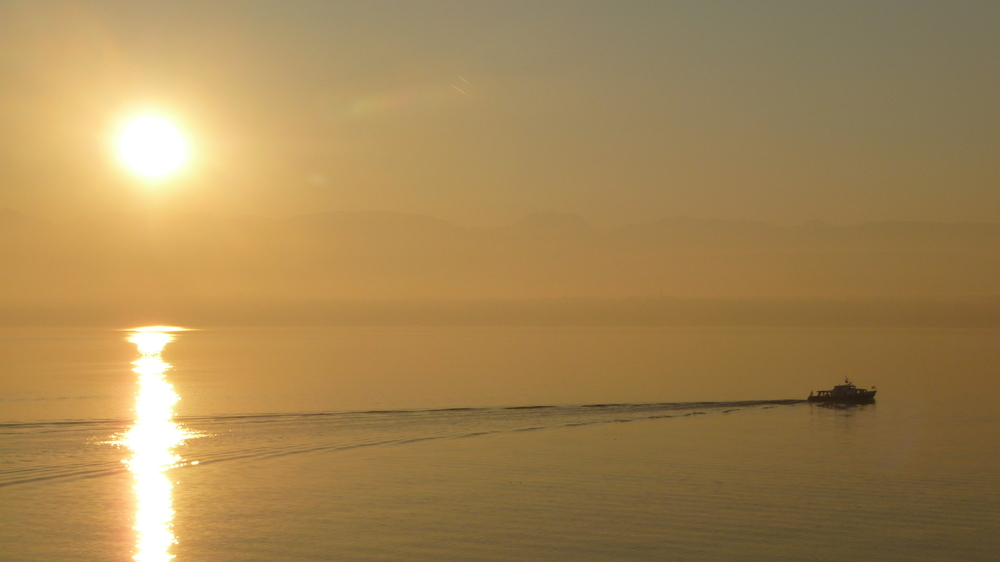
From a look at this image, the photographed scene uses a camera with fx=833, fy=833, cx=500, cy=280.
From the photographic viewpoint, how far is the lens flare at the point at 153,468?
40.2 meters

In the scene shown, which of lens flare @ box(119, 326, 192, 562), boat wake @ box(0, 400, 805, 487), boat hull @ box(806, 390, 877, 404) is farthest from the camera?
boat hull @ box(806, 390, 877, 404)

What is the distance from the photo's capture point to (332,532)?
4169 centimetres

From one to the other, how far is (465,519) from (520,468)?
14.6m

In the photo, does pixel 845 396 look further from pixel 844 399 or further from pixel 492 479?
pixel 492 479

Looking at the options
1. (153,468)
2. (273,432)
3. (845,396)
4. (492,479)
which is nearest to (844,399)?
(845,396)

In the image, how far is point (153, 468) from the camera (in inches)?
2200

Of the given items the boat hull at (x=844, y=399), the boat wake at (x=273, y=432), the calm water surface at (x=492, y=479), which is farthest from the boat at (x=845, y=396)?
the boat wake at (x=273, y=432)

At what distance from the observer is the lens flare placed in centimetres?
4016

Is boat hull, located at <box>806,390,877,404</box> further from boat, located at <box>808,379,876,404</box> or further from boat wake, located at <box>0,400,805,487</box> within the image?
boat wake, located at <box>0,400,805,487</box>

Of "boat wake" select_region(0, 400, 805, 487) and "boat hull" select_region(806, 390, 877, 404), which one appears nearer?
"boat wake" select_region(0, 400, 805, 487)

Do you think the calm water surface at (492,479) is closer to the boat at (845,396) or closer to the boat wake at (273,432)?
the boat wake at (273,432)

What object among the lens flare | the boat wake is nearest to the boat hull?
the boat wake

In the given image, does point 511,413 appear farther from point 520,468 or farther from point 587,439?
point 520,468

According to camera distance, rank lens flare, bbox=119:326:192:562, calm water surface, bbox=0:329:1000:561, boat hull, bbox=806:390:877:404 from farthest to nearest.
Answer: boat hull, bbox=806:390:877:404
lens flare, bbox=119:326:192:562
calm water surface, bbox=0:329:1000:561
